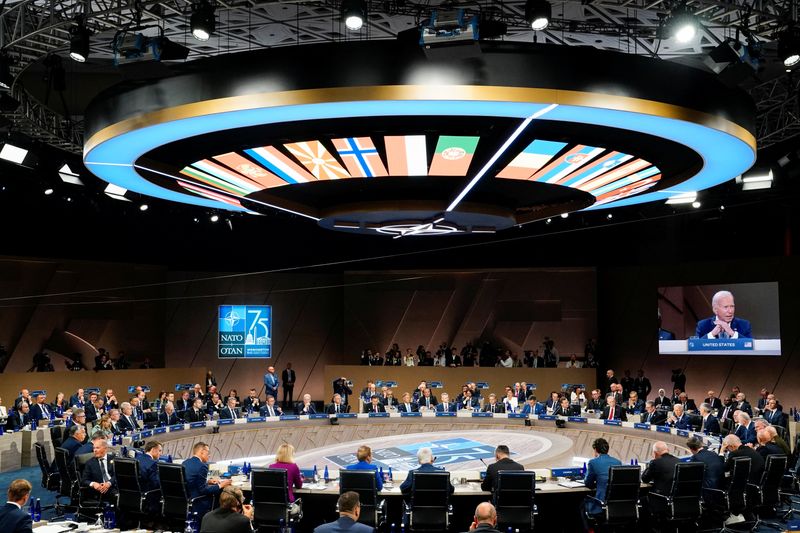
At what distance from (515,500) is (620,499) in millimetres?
1242

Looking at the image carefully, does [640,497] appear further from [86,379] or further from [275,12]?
[86,379]

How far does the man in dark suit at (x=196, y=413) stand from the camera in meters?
15.9

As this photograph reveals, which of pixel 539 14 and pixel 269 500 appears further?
pixel 539 14

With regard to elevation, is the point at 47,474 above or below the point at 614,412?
below

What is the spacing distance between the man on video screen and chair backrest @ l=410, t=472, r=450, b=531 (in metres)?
16.6

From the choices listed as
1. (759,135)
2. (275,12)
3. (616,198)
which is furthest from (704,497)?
(275,12)

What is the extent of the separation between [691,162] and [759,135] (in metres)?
5.64

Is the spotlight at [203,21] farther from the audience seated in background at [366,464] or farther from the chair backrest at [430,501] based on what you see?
the chair backrest at [430,501]

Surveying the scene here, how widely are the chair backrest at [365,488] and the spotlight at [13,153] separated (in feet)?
37.7

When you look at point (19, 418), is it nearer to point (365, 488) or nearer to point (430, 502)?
point (365, 488)

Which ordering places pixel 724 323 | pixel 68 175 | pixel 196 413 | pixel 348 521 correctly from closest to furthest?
1. pixel 348 521
2. pixel 196 413
3. pixel 68 175
4. pixel 724 323

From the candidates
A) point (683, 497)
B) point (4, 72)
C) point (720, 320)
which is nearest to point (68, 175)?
point (4, 72)

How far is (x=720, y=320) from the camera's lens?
2222 centimetres

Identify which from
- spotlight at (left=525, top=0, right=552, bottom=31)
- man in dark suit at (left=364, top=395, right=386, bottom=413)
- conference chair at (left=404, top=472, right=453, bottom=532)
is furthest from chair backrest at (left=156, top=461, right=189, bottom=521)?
man in dark suit at (left=364, top=395, right=386, bottom=413)
